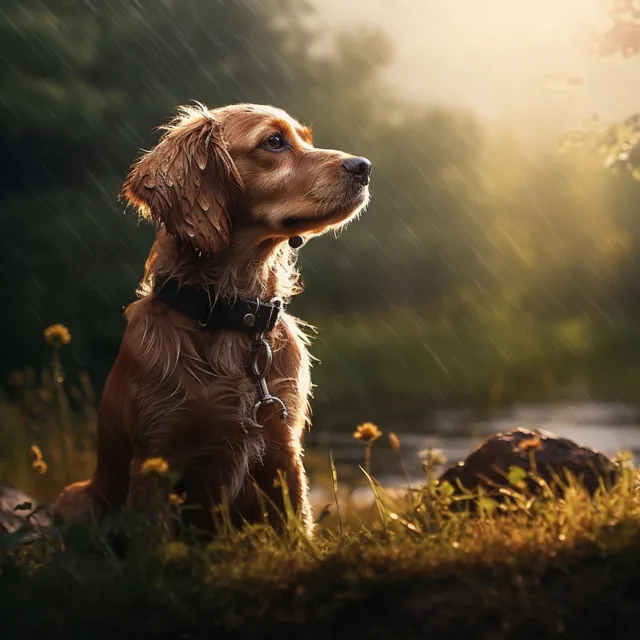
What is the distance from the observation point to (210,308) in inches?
168

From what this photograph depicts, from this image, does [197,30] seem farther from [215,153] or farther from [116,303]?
[215,153]

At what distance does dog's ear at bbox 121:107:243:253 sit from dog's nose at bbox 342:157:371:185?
1.69ft

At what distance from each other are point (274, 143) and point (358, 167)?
1.36ft

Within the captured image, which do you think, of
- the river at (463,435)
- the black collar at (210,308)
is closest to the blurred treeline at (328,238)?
the river at (463,435)

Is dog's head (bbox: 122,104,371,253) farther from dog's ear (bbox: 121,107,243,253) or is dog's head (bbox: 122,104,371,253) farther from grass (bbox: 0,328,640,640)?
grass (bbox: 0,328,640,640)

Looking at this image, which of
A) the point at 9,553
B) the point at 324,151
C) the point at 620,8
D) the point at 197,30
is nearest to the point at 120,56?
the point at 197,30

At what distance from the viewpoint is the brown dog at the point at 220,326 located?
4.13 metres

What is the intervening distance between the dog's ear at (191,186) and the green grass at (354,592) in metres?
1.56

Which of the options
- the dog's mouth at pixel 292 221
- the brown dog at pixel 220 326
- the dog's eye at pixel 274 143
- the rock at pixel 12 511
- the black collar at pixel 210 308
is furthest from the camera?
the rock at pixel 12 511

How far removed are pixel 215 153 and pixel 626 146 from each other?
4.81 metres

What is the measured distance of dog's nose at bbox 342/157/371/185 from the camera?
15.0 feet

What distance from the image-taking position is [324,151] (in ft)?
15.4

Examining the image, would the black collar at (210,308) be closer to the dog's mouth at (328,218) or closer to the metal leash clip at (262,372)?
the metal leash clip at (262,372)

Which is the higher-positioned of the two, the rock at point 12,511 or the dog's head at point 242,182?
the dog's head at point 242,182
